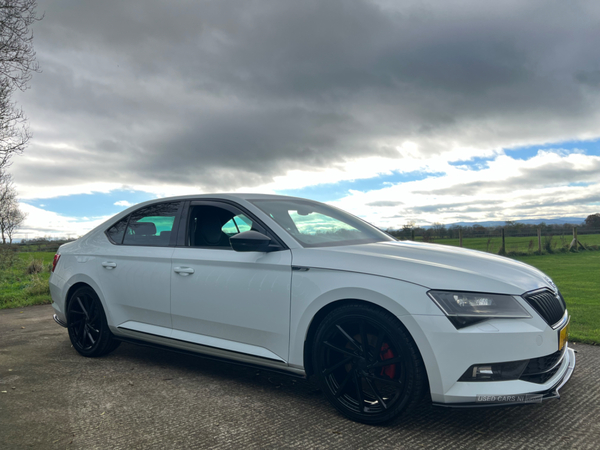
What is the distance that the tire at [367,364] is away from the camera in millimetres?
2717

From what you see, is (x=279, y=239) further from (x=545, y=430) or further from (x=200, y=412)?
(x=545, y=430)

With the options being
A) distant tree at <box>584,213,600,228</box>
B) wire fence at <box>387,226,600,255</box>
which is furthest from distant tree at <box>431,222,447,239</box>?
distant tree at <box>584,213,600,228</box>

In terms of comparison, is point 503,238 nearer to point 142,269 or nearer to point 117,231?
point 117,231

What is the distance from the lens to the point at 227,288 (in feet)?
11.6

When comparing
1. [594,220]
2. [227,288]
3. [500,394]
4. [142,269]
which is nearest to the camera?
[500,394]

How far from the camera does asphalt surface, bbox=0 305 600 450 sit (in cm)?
275

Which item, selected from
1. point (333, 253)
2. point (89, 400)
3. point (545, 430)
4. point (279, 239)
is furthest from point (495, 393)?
point (89, 400)

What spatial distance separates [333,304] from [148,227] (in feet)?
7.56

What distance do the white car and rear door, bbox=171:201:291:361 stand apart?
0.01 m

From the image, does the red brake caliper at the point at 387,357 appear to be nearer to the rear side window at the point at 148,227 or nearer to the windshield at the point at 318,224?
the windshield at the point at 318,224

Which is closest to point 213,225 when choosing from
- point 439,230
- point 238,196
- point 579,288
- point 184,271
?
point 238,196

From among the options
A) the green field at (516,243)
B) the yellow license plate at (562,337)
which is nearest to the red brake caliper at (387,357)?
the yellow license plate at (562,337)

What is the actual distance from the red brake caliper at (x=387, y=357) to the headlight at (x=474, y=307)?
1.56 ft

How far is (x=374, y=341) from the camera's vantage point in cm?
292
